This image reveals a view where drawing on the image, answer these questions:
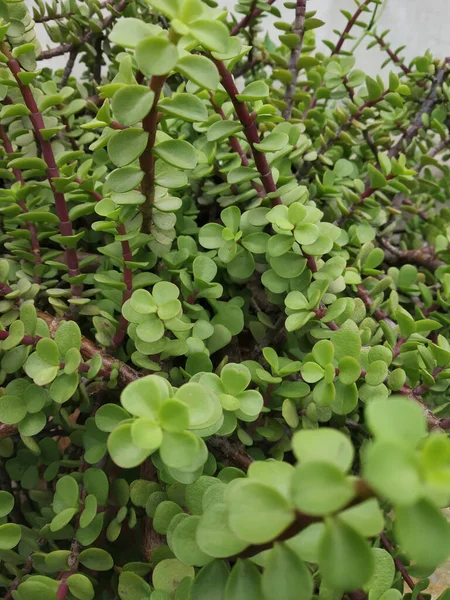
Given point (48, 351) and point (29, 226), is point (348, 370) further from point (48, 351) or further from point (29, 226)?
point (29, 226)

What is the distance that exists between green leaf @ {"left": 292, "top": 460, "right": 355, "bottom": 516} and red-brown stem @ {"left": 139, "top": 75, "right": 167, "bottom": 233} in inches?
8.5

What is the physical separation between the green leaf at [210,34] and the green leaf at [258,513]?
0.73 feet

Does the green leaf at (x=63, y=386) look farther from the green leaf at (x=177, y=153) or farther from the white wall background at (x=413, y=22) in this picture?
the white wall background at (x=413, y=22)

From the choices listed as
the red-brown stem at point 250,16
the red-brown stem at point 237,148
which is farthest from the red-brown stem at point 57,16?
the red-brown stem at point 237,148

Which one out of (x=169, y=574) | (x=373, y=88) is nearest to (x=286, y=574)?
(x=169, y=574)

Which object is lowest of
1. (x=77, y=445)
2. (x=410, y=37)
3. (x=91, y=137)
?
(x=77, y=445)

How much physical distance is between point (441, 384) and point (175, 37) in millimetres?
350

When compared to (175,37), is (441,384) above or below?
below

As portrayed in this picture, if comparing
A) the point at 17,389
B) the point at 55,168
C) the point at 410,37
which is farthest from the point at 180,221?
the point at 410,37

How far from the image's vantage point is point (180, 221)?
1.73 feet

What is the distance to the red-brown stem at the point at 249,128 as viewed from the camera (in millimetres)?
369

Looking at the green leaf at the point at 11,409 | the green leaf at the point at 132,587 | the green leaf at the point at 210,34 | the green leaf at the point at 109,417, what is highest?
the green leaf at the point at 210,34

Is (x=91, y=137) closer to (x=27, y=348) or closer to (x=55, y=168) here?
(x=55, y=168)

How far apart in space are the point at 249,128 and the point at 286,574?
1.10 ft
